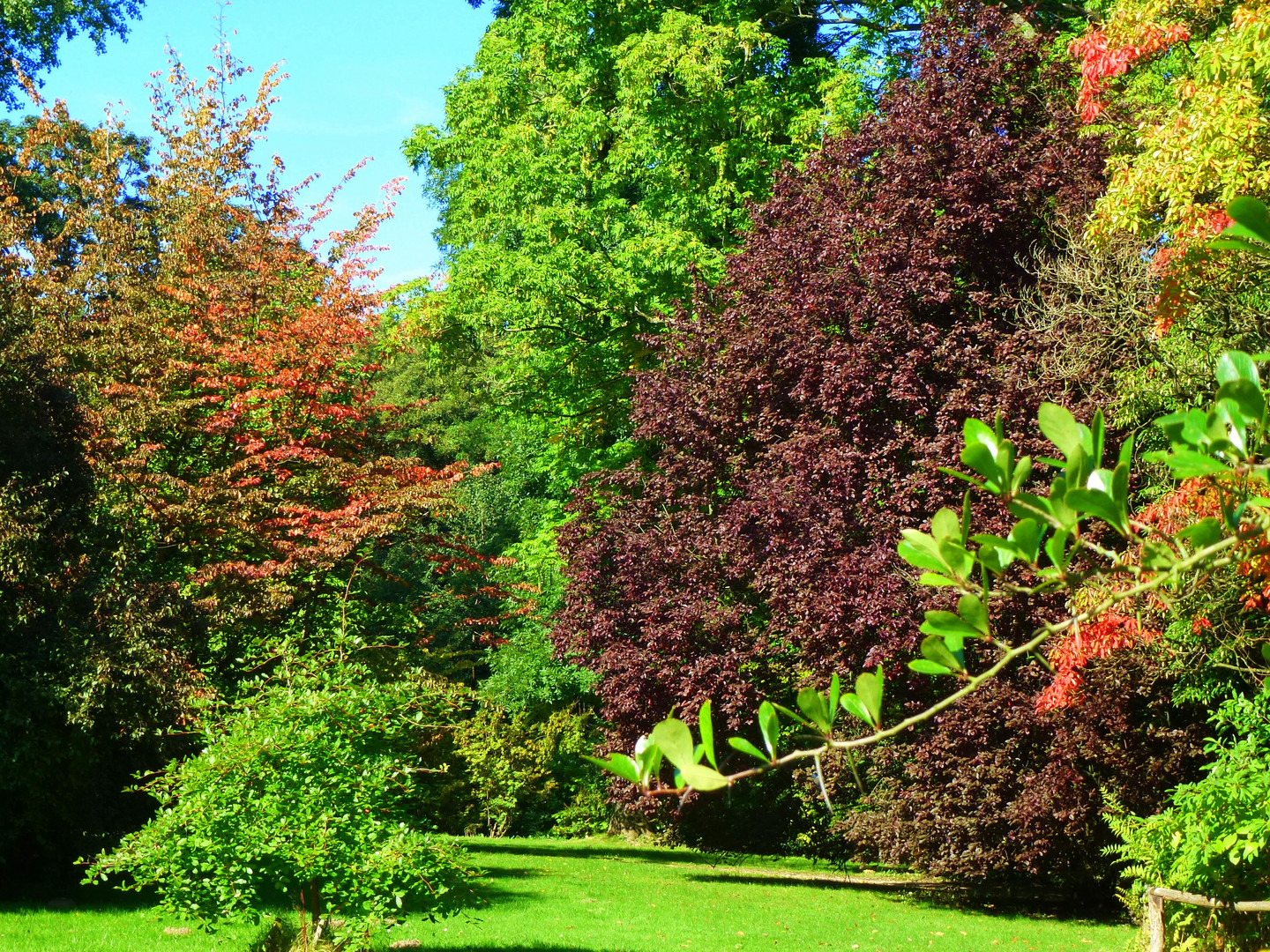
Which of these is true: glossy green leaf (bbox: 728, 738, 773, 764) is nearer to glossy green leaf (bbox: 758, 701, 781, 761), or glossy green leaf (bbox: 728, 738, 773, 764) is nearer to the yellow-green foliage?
glossy green leaf (bbox: 758, 701, 781, 761)

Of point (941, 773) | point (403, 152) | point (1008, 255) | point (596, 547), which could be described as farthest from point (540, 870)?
point (403, 152)

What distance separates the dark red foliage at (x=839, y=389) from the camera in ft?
34.4

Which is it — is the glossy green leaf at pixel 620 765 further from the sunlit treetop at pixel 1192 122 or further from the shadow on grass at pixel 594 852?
the shadow on grass at pixel 594 852

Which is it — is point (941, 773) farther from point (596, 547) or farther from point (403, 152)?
point (403, 152)

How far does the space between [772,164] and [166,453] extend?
29.6 ft

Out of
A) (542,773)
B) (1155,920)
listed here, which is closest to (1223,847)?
(1155,920)

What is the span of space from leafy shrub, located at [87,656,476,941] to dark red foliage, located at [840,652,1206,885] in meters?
5.57

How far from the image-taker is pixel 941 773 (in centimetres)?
1080

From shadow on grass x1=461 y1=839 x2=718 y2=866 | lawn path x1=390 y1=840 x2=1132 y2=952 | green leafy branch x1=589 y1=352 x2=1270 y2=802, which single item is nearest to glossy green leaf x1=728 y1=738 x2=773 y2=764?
green leafy branch x1=589 y1=352 x2=1270 y2=802

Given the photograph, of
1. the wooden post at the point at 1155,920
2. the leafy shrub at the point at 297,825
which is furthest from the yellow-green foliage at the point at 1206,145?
the leafy shrub at the point at 297,825

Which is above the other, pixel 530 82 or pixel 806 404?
pixel 530 82

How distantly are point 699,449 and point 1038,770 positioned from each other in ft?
16.7

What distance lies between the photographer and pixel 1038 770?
10.4 metres

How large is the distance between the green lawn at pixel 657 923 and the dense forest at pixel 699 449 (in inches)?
29.8
